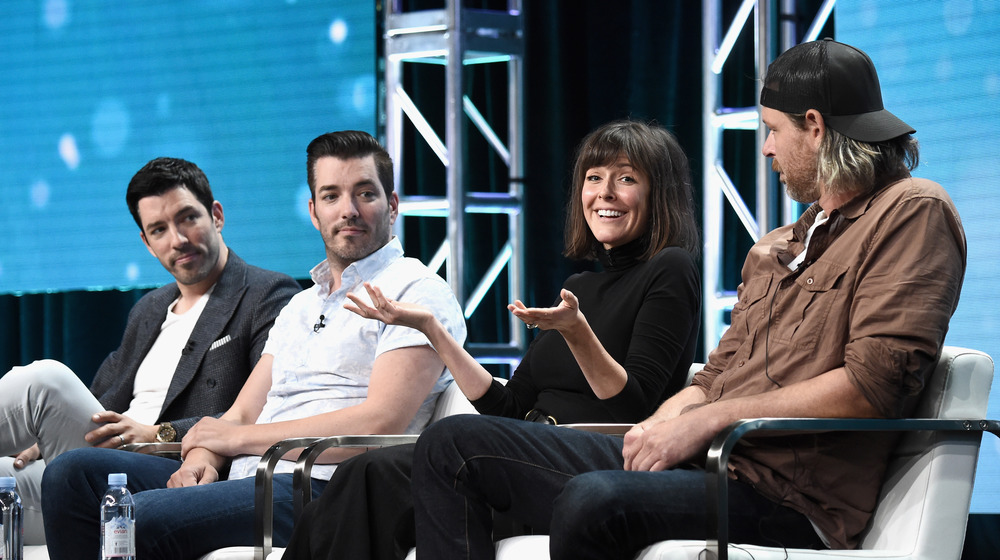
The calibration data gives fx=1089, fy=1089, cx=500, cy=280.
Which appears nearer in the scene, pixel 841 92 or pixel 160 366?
pixel 841 92

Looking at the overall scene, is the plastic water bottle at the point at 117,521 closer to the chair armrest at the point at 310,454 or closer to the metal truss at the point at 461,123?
the chair armrest at the point at 310,454

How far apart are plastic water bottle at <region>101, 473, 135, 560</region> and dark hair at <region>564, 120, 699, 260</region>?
1269mm

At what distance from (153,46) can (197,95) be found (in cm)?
34

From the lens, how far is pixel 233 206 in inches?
190

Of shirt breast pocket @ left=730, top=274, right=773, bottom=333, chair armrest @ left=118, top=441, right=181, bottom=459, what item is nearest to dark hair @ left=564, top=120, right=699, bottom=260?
shirt breast pocket @ left=730, top=274, right=773, bottom=333

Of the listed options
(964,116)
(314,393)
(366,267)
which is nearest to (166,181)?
(366,267)

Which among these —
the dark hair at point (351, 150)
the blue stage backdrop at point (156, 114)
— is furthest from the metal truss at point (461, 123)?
the dark hair at point (351, 150)

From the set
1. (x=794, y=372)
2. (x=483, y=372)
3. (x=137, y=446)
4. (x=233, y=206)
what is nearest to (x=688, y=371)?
(x=483, y=372)

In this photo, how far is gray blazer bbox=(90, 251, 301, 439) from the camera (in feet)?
9.95

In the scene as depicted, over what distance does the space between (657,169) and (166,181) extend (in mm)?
1562

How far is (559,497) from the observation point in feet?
5.67

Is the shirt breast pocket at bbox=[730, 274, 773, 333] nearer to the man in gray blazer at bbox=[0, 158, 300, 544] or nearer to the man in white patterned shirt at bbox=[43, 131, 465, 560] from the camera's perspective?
the man in white patterned shirt at bbox=[43, 131, 465, 560]

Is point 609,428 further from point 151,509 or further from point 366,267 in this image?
point 151,509

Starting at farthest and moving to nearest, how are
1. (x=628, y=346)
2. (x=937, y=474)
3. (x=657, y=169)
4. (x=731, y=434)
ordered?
1. (x=657, y=169)
2. (x=628, y=346)
3. (x=937, y=474)
4. (x=731, y=434)
